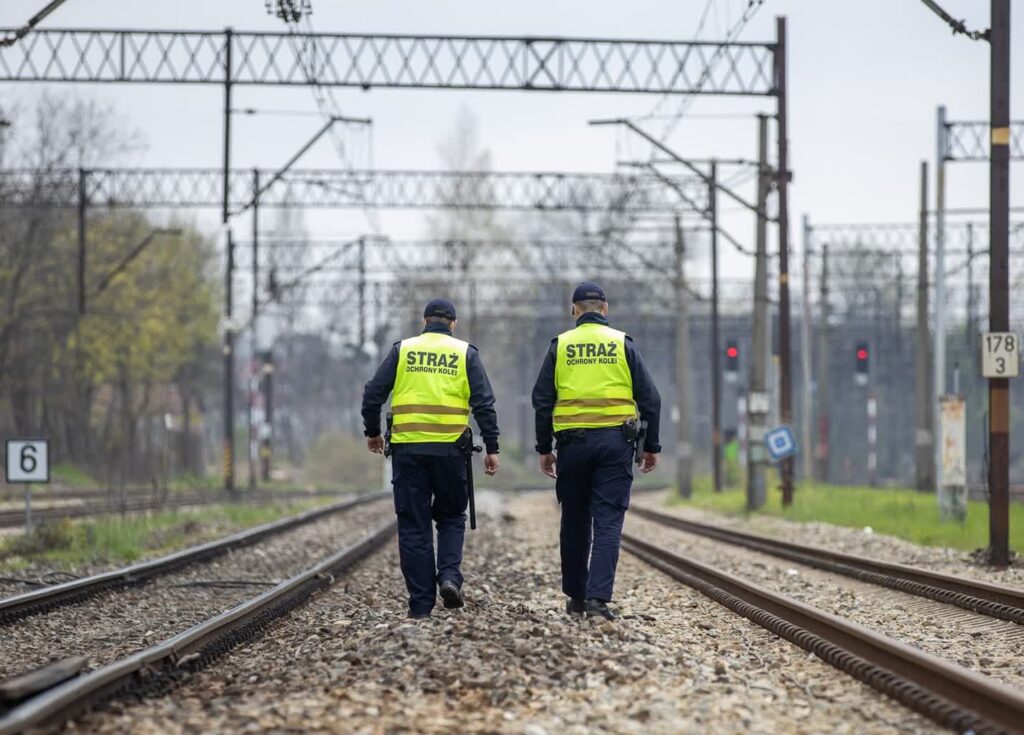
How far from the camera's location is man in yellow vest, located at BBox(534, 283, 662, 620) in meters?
10.1

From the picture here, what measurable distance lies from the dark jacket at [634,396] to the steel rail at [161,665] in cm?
233

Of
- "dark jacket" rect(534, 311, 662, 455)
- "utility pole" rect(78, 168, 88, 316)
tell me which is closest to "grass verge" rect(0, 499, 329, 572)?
"dark jacket" rect(534, 311, 662, 455)

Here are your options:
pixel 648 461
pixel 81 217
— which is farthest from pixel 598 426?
pixel 81 217

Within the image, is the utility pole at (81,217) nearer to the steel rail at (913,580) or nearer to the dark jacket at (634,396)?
the steel rail at (913,580)

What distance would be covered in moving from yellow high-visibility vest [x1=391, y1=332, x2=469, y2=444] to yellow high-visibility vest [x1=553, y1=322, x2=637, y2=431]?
0.67m

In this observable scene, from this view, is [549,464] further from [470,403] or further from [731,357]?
[731,357]

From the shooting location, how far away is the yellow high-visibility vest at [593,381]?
10.2 meters

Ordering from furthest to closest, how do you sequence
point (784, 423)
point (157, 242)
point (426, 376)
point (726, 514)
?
1. point (157, 242)
2. point (726, 514)
3. point (784, 423)
4. point (426, 376)

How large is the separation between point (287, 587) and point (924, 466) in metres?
29.3

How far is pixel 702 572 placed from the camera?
15.0 metres

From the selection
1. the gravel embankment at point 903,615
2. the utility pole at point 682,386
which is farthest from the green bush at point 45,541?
the utility pole at point 682,386

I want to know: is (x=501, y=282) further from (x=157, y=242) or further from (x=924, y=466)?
(x=924, y=466)

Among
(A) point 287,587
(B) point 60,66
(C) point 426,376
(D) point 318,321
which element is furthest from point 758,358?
(D) point 318,321

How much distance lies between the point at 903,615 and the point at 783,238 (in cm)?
1837
